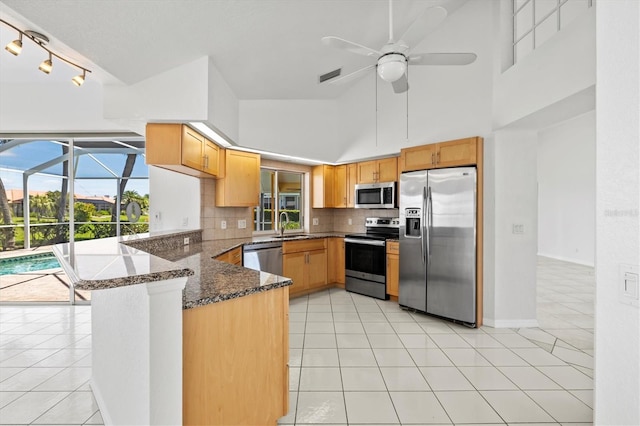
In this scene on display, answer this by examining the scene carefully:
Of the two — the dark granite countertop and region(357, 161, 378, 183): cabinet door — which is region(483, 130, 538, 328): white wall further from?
the dark granite countertop

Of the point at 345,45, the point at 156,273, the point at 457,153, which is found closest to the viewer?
the point at 156,273

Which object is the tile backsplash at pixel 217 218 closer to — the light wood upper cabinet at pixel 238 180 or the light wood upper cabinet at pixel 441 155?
the light wood upper cabinet at pixel 238 180

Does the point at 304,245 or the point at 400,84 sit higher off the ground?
the point at 400,84

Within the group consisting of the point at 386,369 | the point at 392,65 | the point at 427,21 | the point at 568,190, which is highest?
the point at 427,21

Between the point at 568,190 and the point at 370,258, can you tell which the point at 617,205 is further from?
the point at 568,190

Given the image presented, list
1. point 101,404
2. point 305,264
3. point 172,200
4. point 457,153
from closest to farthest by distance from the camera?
point 101,404, point 457,153, point 172,200, point 305,264

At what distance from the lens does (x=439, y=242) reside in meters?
3.49

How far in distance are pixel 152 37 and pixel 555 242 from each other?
9.29 m

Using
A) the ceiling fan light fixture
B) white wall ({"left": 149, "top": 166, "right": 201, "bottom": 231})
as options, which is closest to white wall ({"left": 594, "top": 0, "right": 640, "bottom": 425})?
the ceiling fan light fixture

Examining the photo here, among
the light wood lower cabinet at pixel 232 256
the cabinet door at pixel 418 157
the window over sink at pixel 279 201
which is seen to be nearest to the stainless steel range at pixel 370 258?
the cabinet door at pixel 418 157

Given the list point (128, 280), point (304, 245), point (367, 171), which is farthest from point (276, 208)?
point (128, 280)

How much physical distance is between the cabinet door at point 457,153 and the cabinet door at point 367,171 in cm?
122

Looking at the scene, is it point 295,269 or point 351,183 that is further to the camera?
point 351,183

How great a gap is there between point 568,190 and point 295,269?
23.4 feet
